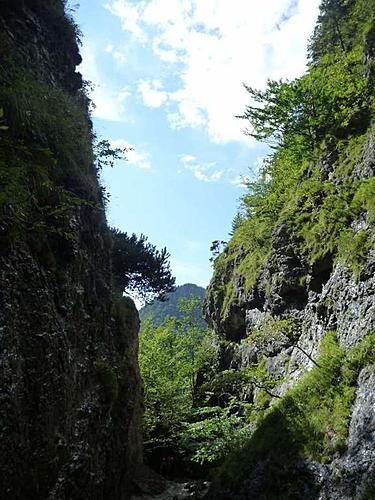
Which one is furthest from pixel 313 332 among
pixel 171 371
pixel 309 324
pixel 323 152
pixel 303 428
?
pixel 171 371

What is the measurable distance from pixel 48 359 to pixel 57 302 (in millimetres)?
1571

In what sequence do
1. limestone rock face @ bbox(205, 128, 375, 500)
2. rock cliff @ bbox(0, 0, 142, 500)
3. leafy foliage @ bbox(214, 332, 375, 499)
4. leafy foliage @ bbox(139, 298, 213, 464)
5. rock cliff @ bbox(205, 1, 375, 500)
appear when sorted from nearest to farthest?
rock cliff @ bbox(0, 0, 142, 500) → limestone rock face @ bbox(205, 128, 375, 500) → rock cliff @ bbox(205, 1, 375, 500) → leafy foliage @ bbox(214, 332, 375, 499) → leafy foliage @ bbox(139, 298, 213, 464)

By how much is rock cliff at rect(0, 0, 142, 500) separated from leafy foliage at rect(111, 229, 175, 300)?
7365 mm

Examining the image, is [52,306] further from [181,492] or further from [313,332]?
[181,492]

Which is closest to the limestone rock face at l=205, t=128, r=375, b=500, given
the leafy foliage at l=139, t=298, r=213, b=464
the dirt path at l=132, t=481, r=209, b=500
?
the leafy foliage at l=139, t=298, r=213, b=464

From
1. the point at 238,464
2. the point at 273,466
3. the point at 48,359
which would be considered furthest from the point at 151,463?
the point at 48,359

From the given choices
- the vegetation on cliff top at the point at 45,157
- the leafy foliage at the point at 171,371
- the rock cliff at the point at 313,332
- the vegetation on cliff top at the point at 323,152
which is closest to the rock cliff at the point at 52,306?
the vegetation on cliff top at the point at 45,157

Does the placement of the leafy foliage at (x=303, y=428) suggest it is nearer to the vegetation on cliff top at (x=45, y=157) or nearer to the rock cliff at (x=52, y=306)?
the rock cliff at (x=52, y=306)

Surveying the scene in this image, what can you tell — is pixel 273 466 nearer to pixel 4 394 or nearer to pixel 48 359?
pixel 48 359

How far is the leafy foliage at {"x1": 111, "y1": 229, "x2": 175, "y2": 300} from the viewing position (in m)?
23.0

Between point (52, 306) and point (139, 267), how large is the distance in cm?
1554

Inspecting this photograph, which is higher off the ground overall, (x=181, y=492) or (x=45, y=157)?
(x=45, y=157)

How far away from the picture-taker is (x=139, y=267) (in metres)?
23.6

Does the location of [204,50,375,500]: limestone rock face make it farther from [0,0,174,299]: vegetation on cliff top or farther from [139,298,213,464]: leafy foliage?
[0,0,174,299]: vegetation on cliff top
